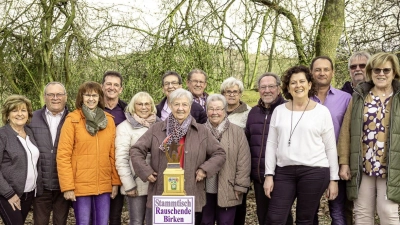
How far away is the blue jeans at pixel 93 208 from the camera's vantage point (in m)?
4.22

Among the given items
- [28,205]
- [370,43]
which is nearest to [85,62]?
[28,205]

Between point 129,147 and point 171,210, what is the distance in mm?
941

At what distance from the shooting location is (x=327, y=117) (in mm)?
3869

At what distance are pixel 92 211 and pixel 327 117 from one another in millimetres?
2346

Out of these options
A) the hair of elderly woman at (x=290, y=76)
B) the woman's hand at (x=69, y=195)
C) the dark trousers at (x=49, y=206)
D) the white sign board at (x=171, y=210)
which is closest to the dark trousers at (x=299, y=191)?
the hair of elderly woman at (x=290, y=76)

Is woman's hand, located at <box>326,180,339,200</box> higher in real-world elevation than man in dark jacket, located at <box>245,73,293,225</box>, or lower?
lower

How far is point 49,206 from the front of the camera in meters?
4.40

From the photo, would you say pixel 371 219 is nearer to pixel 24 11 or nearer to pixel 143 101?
pixel 143 101

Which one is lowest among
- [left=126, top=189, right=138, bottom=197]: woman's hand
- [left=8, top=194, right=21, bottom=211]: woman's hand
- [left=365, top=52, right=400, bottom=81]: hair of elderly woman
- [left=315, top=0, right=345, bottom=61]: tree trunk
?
[left=8, top=194, right=21, bottom=211]: woman's hand

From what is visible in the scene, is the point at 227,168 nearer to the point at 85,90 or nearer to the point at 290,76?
the point at 290,76

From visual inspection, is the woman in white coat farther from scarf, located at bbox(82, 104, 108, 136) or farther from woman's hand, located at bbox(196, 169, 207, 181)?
woman's hand, located at bbox(196, 169, 207, 181)

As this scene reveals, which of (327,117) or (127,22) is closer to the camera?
(327,117)

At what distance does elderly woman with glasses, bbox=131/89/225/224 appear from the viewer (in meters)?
3.88

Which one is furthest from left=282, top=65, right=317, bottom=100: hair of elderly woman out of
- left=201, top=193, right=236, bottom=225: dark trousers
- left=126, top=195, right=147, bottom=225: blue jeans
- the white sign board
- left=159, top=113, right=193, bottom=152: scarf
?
left=126, top=195, right=147, bottom=225: blue jeans
